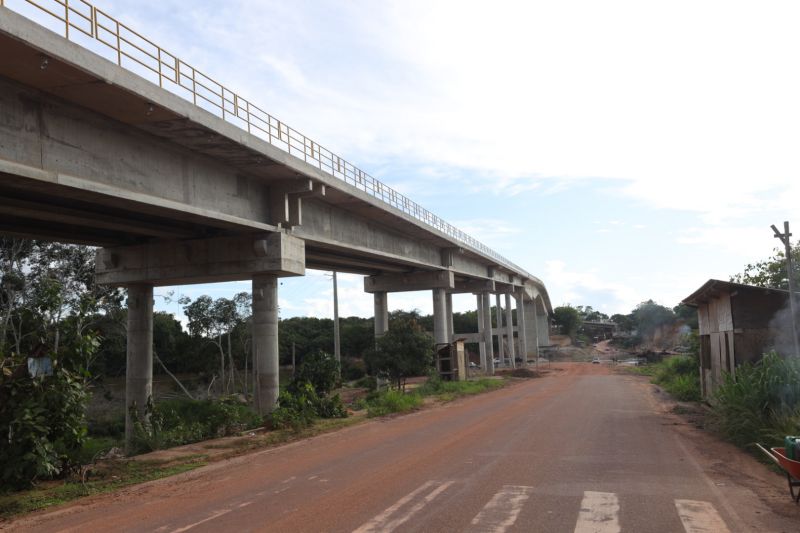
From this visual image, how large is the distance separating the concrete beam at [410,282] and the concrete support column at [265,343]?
19184mm

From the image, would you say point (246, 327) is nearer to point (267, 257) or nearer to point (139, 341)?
point (139, 341)

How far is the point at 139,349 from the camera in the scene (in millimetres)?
21922

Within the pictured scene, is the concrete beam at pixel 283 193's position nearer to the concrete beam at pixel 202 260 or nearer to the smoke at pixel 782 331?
the concrete beam at pixel 202 260

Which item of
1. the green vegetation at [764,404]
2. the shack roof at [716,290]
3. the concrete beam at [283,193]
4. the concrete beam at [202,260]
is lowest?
the green vegetation at [764,404]

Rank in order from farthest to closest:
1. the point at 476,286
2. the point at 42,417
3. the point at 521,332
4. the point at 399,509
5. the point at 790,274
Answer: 1. the point at 521,332
2. the point at 476,286
3. the point at 790,274
4. the point at 42,417
5. the point at 399,509

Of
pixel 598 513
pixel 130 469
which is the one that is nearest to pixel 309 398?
pixel 130 469

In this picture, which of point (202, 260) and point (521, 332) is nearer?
point (202, 260)

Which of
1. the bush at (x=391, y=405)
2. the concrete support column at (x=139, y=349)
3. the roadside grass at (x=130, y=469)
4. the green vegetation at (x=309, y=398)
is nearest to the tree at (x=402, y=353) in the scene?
the bush at (x=391, y=405)

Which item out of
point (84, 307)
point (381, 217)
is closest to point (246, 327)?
point (381, 217)

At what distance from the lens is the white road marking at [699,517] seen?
21.8 feet

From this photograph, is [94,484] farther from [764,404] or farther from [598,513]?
[764,404]

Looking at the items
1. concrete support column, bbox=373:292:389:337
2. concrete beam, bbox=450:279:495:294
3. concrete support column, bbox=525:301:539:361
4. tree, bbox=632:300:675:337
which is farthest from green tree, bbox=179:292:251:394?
tree, bbox=632:300:675:337

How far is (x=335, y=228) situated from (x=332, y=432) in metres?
9.38

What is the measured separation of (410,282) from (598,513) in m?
32.3
